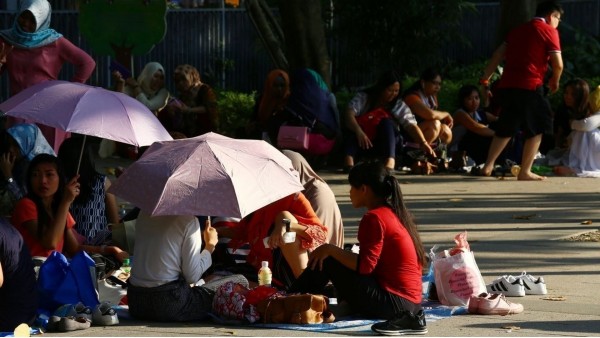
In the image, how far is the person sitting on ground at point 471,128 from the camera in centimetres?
1630

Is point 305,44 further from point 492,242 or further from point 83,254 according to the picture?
point 83,254

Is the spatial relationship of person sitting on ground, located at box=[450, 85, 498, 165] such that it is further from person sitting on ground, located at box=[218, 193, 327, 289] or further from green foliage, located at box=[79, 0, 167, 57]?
person sitting on ground, located at box=[218, 193, 327, 289]

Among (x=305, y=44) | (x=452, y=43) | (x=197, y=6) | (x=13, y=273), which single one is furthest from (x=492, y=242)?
(x=197, y=6)

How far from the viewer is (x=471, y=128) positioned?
16.3m

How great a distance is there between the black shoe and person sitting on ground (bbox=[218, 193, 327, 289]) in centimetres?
130

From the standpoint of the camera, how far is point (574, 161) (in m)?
15.8

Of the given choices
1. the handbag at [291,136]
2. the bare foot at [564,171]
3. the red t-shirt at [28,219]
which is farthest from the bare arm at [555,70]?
the red t-shirt at [28,219]

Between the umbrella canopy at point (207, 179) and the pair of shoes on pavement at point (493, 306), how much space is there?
4.25 feet

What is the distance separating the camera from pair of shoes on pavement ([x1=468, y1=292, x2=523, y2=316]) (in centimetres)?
815

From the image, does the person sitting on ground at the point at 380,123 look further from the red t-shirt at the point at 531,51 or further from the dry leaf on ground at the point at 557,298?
the dry leaf on ground at the point at 557,298

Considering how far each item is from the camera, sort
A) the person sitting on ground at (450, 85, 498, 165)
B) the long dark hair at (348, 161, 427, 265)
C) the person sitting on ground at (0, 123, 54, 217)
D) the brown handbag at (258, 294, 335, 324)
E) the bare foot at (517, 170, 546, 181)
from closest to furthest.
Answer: the brown handbag at (258, 294, 335, 324), the long dark hair at (348, 161, 427, 265), the person sitting on ground at (0, 123, 54, 217), the bare foot at (517, 170, 546, 181), the person sitting on ground at (450, 85, 498, 165)

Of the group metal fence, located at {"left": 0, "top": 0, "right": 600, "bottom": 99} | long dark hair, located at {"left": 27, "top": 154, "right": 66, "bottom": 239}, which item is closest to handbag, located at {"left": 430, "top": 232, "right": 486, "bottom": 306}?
long dark hair, located at {"left": 27, "top": 154, "right": 66, "bottom": 239}

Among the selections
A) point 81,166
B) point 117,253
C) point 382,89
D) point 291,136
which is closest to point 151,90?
point 291,136

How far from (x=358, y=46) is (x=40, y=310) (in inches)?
647
